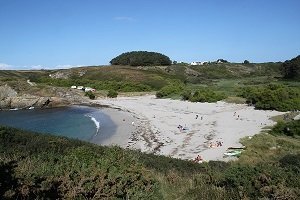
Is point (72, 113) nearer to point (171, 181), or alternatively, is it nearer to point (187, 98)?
point (187, 98)

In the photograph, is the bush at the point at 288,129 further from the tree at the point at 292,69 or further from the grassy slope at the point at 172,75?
the tree at the point at 292,69

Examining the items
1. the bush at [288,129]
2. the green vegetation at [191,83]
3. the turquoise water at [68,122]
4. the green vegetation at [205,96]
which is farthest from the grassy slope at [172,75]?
the bush at [288,129]

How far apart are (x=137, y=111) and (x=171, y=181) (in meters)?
56.6

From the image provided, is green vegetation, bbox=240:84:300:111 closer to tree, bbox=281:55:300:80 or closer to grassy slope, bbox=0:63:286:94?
grassy slope, bbox=0:63:286:94

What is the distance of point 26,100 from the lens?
268 feet

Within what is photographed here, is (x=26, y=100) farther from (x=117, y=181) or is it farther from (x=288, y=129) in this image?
(x=117, y=181)

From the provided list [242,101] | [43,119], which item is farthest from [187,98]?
[43,119]

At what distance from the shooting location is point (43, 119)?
202ft

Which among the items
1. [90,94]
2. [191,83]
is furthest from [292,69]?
[90,94]

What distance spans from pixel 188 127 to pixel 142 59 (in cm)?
12336

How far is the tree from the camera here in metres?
111

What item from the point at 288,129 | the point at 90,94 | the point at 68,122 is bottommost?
the point at 68,122

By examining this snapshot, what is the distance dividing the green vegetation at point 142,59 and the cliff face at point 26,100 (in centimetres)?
8318

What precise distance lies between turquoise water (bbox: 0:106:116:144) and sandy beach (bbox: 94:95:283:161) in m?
2.24
